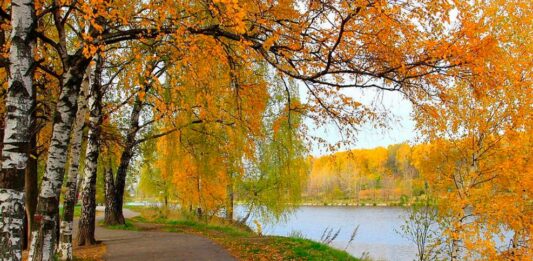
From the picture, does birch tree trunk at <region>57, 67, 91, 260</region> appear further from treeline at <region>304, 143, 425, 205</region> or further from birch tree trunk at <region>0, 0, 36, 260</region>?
treeline at <region>304, 143, 425, 205</region>

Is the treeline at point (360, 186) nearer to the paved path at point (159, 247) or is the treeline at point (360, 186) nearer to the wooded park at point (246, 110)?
the wooded park at point (246, 110)

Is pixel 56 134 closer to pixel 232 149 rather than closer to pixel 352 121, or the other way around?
pixel 352 121

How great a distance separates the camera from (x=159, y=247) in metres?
11.8

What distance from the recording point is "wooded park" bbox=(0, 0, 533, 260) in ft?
18.7

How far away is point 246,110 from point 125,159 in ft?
29.1

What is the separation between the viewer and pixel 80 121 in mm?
8398

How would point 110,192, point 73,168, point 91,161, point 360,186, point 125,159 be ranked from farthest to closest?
point 360,186
point 110,192
point 125,159
point 91,161
point 73,168

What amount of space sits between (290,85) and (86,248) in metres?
9.21

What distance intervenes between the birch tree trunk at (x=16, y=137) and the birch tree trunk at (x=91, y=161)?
15.7ft

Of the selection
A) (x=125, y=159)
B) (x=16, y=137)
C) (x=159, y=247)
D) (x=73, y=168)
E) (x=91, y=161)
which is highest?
(x=125, y=159)

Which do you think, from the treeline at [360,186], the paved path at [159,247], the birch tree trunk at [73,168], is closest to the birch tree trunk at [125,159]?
the paved path at [159,247]

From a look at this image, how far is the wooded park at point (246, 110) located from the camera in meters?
5.70

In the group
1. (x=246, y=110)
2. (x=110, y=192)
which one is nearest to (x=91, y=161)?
(x=246, y=110)

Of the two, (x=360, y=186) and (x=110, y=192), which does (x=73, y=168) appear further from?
(x=360, y=186)
